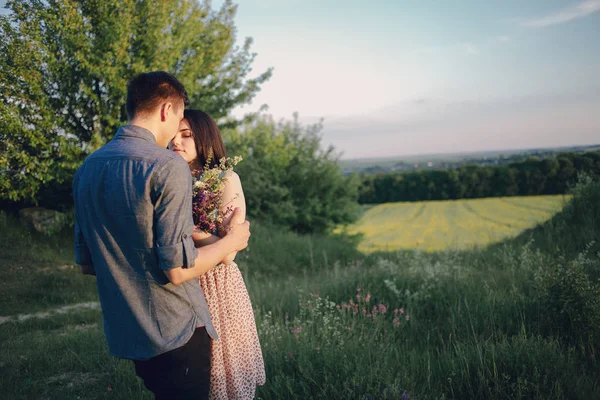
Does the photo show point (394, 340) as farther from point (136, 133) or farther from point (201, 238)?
point (136, 133)

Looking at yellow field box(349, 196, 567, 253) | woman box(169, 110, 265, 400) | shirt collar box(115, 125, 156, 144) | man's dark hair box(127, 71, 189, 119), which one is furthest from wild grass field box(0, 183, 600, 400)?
yellow field box(349, 196, 567, 253)

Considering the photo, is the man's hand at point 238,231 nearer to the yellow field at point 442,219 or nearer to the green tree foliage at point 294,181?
the green tree foliage at point 294,181

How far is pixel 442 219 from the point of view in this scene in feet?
126

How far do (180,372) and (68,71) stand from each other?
28.2 ft

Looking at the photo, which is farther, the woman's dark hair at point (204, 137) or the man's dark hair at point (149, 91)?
the woman's dark hair at point (204, 137)

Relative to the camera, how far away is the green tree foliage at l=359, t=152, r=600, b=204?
121 ft

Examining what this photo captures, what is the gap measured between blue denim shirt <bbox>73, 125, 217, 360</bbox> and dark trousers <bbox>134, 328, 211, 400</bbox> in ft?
Answer: 0.32

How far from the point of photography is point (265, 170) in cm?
1596

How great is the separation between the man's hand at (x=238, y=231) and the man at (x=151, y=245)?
0.01 meters

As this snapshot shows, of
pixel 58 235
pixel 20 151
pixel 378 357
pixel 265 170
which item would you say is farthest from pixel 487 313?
pixel 265 170

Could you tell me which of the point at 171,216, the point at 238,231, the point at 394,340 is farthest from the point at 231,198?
the point at 394,340

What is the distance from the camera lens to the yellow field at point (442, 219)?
93.1 feet

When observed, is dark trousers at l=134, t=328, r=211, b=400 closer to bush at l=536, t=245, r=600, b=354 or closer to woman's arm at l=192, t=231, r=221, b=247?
woman's arm at l=192, t=231, r=221, b=247

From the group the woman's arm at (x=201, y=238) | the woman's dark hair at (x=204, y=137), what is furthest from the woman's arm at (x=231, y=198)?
the woman's dark hair at (x=204, y=137)
